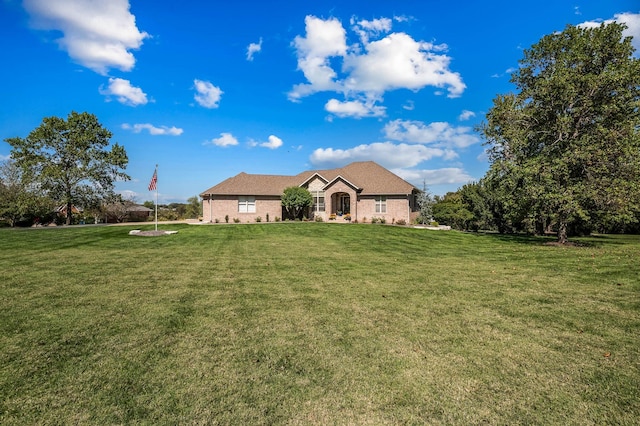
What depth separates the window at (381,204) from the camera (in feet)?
104

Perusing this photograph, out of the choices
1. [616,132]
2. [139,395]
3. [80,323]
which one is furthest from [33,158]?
[616,132]

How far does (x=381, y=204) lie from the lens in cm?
3170

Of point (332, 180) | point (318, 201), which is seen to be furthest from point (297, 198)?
point (332, 180)

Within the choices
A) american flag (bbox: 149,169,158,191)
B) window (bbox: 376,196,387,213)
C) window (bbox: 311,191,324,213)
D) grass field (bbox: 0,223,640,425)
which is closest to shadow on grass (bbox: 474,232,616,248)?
grass field (bbox: 0,223,640,425)

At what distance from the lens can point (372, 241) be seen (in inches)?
682

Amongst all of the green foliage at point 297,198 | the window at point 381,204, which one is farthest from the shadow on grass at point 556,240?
the green foliage at point 297,198

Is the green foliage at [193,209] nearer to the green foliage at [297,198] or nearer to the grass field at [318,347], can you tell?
the green foliage at [297,198]

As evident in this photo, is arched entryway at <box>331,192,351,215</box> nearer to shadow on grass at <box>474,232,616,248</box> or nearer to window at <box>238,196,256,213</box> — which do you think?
window at <box>238,196,256,213</box>

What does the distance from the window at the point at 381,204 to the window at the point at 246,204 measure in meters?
13.1

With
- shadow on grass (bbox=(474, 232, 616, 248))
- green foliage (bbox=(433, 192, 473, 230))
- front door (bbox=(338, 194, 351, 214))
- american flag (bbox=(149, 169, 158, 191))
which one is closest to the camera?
shadow on grass (bbox=(474, 232, 616, 248))

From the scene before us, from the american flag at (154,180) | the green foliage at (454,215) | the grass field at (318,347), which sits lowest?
the grass field at (318,347)

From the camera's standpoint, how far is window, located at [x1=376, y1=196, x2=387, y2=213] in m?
31.6

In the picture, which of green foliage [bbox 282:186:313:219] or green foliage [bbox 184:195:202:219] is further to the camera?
green foliage [bbox 184:195:202:219]

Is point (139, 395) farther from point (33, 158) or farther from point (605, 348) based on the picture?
point (33, 158)
